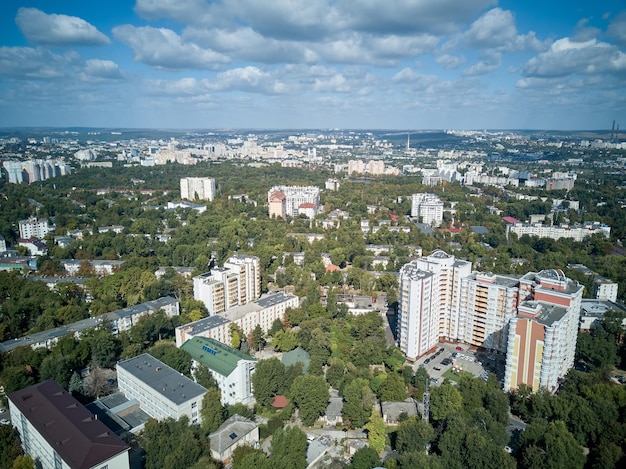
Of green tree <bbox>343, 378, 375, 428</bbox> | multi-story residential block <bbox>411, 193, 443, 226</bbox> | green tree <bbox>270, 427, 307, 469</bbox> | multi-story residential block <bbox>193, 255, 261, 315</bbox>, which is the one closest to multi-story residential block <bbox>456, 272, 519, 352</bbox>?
green tree <bbox>343, 378, 375, 428</bbox>

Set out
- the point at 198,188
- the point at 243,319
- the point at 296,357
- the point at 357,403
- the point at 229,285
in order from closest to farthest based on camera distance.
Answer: the point at 357,403
the point at 296,357
the point at 243,319
the point at 229,285
the point at 198,188

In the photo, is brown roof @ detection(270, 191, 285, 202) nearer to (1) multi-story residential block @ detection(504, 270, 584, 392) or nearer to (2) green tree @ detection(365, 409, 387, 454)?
(1) multi-story residential block @ detection(504, 270, 584, 392)

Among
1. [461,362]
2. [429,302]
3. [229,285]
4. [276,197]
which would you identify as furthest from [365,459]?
[276,197]

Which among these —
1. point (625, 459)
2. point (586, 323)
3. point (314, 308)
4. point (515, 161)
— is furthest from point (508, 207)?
point (515, 161)

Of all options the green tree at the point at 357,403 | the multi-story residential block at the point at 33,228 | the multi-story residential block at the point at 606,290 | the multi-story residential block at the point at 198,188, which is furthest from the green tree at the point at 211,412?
the multi-story residential block at the point at 198,188

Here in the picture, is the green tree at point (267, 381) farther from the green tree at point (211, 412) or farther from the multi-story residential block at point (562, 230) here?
the multi-story residential block at point (562, 230)

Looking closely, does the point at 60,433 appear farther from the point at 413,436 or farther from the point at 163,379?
the point at 413,436
